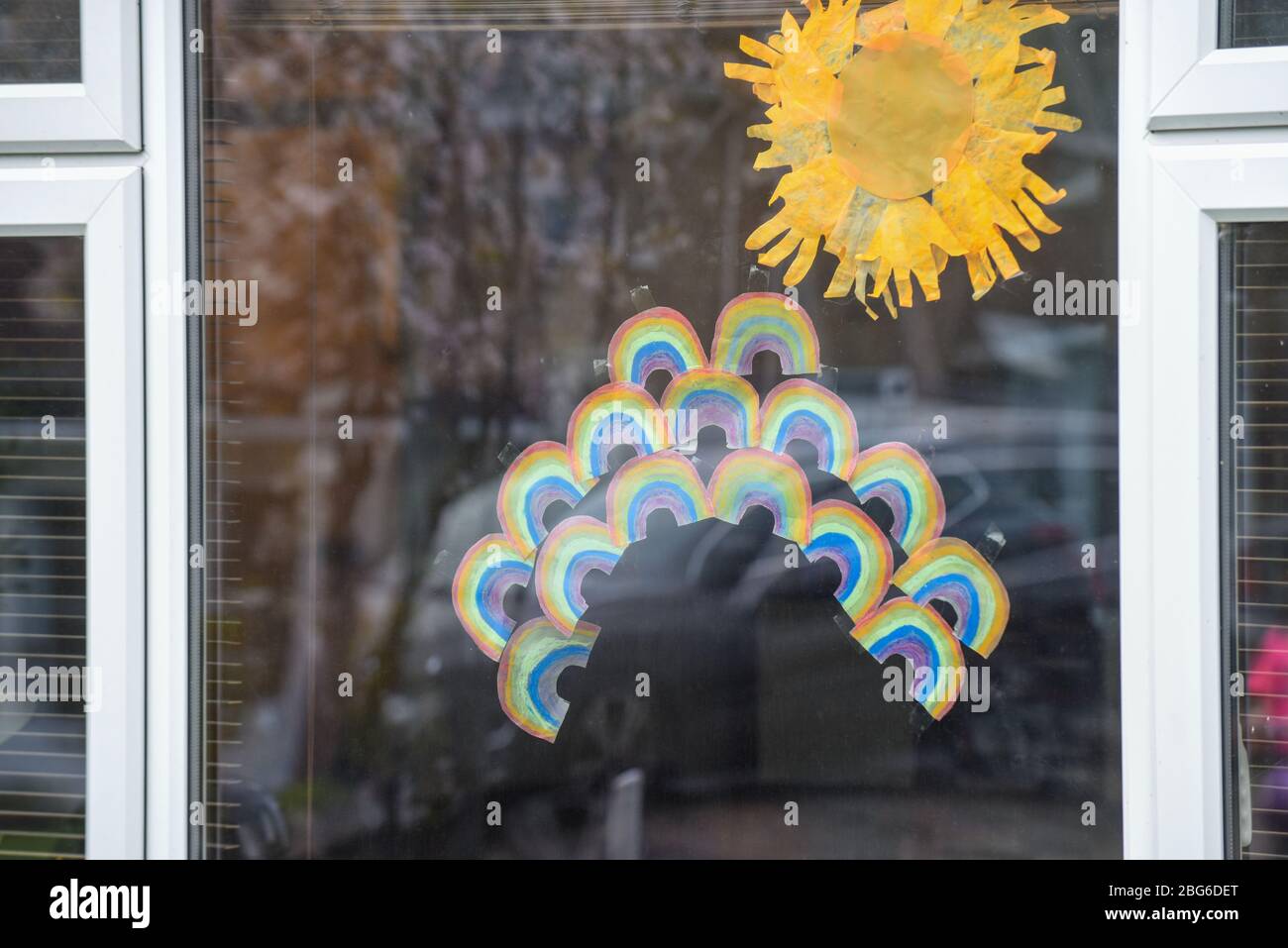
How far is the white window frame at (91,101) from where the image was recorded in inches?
76.2

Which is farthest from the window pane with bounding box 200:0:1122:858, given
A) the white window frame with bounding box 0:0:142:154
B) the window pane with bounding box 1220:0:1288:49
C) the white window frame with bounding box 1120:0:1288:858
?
the window pane with bounding box 1220:0:1288:49

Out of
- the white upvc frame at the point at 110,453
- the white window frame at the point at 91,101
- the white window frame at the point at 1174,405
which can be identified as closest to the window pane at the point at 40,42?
the white window frame at the point at 91,101

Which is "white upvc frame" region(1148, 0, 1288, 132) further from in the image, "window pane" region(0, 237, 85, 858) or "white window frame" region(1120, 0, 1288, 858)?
"window pane" region(0, 237, 85, 858)

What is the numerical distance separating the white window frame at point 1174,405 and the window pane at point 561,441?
52 mm

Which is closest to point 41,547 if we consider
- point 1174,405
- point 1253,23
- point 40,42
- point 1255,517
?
point 40,42

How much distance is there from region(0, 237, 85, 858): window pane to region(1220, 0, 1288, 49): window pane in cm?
234

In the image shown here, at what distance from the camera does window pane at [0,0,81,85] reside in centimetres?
196

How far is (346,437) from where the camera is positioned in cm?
203

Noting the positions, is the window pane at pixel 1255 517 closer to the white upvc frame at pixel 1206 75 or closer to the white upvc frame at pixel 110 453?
the white upvc frame at pixel 1206 75

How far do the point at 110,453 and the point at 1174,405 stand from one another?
214cm
